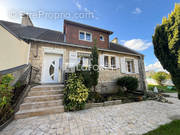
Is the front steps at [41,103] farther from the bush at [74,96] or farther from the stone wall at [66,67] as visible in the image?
the stone wall at [66,67]

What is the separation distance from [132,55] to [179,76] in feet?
16.4

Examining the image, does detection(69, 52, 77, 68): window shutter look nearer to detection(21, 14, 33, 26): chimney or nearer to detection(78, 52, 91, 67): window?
detection(78, 52, 91, 67): window

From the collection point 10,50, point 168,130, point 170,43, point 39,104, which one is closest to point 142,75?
point 170,43

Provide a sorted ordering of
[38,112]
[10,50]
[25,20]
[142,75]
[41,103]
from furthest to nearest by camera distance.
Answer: [142,75] → [25,20] → [10,50] → [41,103] → [38,112]

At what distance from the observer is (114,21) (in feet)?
24.0

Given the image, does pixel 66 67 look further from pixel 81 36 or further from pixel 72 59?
pixel 81 36

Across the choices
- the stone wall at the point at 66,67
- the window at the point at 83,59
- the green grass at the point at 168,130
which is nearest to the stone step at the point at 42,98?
the stone wall at the point at 66,67

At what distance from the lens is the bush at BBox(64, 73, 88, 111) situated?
2.93 meters

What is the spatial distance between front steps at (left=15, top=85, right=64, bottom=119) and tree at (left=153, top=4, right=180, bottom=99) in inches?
187

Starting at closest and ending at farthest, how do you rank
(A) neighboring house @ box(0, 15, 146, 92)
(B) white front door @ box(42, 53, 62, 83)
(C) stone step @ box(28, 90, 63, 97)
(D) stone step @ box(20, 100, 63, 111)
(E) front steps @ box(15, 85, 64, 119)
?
1. (E) front steps @ box(15, 85, 64, 119)
2. (D) stone step @ box(20, 100, 63, 111)
3. (C) stone step @ box(28, 90, 63, 97)
4. (A) neighboring house @ box(0, 15, 146, 92)
5. (B) white front door @ box(42, 53, 62, 83)

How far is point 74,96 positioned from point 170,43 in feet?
14.6

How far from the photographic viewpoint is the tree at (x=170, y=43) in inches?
101

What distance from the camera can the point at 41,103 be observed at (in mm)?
2799

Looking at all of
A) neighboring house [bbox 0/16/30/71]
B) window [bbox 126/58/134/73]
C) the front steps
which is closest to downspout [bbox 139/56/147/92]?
window [bbox 126/58/134/73]
